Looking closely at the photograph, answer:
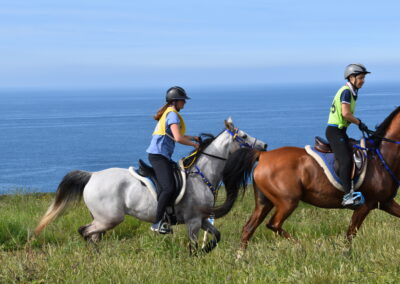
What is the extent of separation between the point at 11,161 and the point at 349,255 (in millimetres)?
98538

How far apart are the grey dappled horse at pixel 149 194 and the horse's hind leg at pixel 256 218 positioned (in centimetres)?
66

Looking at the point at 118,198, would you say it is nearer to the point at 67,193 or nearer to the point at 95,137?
the point at 67,193

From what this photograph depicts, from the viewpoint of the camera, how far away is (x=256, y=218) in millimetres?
8680

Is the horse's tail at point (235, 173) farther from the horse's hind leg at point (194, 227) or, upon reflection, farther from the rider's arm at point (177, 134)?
the rider's arm at point (177, 134)

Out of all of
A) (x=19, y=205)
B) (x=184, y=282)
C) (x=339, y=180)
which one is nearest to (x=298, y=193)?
(x=339, y=180)

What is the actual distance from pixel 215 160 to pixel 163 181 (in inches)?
34.4

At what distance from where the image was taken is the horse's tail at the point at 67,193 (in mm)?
8484

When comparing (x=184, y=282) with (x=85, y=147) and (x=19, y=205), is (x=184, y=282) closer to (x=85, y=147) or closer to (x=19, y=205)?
(x=19, y=205)

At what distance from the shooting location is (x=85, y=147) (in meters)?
100

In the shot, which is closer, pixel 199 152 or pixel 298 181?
pixel 199 152

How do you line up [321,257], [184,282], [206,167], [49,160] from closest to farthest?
[184,282] → [321,257] → [206,167] → [49,160]

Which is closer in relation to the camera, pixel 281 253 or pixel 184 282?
pixel 184 282

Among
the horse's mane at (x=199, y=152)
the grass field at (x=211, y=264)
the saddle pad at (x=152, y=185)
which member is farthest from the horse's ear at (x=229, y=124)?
the grass field at (x=211, y=264)

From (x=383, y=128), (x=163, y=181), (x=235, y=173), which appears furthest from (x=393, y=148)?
(x=163, y=181)
